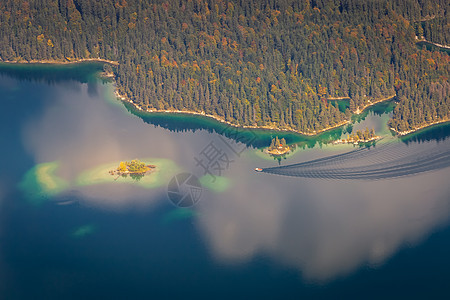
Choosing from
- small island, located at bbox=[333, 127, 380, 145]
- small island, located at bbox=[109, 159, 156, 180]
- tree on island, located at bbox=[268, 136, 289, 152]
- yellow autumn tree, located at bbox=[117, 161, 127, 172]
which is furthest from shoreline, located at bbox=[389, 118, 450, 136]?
yellow autumn tree, located at bbox=[117, 161, 127, 172]

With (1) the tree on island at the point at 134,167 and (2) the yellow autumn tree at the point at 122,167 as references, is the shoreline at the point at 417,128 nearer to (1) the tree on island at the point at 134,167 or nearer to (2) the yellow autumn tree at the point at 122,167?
(1) the tree on island at the point at 134,167

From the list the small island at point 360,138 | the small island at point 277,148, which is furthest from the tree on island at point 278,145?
the small island at point 360,138

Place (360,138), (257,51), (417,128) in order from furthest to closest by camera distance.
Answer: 1. (257,51)
2. (417,128)
3. (360,138)

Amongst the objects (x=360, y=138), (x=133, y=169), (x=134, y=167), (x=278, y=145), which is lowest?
(x=133, y=169)

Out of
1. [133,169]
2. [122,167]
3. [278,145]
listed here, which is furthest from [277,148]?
[122,167]

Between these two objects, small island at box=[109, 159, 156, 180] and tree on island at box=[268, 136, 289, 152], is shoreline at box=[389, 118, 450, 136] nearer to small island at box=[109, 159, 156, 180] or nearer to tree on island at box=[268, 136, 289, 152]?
tree on island at box=[268, 136, 289, 152]

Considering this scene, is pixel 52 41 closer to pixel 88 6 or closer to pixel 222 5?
pixel 88 6

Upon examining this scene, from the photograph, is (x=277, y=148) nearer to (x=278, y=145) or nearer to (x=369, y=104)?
(x=278, y=145)
